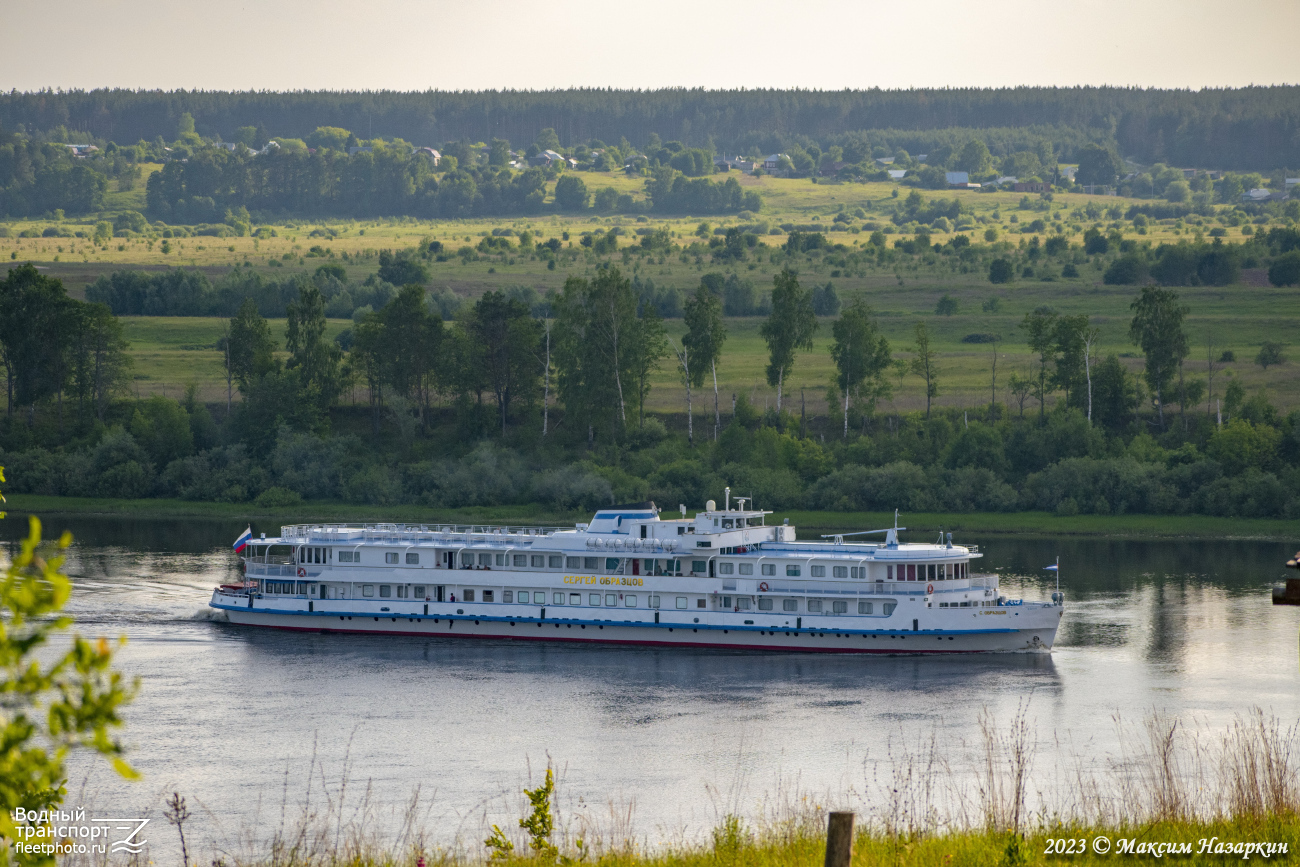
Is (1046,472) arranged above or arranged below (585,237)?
below

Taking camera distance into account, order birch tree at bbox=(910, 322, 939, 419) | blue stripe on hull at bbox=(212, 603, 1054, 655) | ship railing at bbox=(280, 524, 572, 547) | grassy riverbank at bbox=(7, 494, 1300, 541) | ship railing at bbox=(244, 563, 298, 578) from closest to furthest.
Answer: blue stripe on hull at bbox=(212, 603, 1054, 655)
ship railing at bbox=(280, 524, 572, 547)
ship railing at bbox=(244, 563, 298, 578)
grassy riverbank at bbox=(7, 494, 1300, 541)
birch tree at bbox=(910, 322, 939, 419)

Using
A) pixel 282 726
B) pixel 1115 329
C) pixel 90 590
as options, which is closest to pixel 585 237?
pixel 1115 329

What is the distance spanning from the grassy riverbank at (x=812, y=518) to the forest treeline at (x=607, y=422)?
4.19ft

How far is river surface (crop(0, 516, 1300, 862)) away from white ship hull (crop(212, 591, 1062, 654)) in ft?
2.70

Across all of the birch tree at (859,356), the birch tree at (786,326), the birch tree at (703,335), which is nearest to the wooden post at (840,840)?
the birch tree at (859,356)

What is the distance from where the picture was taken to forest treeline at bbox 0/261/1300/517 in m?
88.9

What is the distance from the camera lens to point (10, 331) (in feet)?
340

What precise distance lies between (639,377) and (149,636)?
4471cm

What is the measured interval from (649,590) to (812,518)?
3017cm

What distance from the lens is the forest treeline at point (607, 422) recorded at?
88.9m

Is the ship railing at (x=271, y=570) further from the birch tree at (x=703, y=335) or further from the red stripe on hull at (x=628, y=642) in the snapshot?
the birch tree at (x=703, y=335)

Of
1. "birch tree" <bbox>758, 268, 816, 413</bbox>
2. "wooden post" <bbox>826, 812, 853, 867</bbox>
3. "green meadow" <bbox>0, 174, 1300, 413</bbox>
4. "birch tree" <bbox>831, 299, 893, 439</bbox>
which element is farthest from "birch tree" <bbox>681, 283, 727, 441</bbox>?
"wooden post" <bbox>826, 812, 853, 867</bbox>

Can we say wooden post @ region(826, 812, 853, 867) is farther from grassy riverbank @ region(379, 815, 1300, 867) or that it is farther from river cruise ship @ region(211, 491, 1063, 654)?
river cruise ship @ region(211, 491, 1063, 654)

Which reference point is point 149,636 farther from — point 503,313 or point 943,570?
point 503,313
